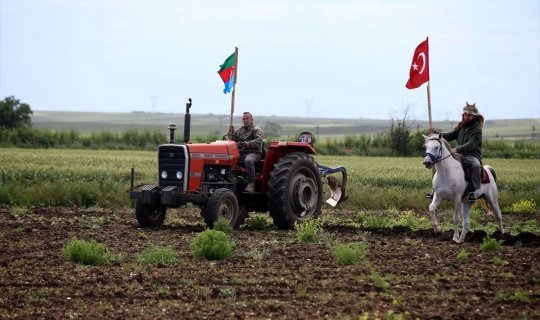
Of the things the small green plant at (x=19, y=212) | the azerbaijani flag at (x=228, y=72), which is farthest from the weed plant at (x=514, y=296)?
the small green plant at (x=19, y=212)

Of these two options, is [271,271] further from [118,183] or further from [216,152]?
[118,183]

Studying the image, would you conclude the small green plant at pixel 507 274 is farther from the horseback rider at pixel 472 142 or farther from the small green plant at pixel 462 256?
the horseback rider at pixel 472 142

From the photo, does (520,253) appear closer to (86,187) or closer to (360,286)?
(360,286)

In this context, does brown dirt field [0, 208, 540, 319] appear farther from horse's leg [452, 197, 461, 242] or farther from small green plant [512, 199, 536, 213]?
small green plant [512, 199, 536, 213]

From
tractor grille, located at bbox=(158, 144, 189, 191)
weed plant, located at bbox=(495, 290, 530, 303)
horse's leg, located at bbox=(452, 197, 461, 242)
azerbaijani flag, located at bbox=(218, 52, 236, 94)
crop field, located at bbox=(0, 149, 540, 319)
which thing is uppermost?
azerbaijani flag, located at bbox=(218, 52, 236, 94)

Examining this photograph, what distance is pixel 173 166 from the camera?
55.8ft

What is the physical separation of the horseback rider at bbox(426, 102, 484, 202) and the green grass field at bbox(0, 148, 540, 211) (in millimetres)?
8042

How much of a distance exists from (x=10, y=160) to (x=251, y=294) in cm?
2649

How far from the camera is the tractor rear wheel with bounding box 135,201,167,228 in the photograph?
17.4m

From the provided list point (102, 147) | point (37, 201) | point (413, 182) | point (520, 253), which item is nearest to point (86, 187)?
point (37, 201)

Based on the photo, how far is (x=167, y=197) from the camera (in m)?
16.5

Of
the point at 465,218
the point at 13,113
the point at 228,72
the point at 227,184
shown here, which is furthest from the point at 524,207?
the point at 13,113

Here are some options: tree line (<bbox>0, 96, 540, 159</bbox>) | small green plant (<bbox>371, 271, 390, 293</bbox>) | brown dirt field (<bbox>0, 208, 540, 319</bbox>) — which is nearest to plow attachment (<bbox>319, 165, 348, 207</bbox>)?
brown dirt field (<bbox>0, 208, 540, 319</bbox>)

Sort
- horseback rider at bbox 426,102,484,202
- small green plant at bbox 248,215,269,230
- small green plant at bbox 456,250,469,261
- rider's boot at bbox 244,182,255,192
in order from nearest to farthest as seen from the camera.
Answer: small green plant at bbox 456,250,469,261 < horseback rider at bbox 426,102,484,202 < rider's boot at bbox 244,182,255,192 < small green plant at bbox 248,215,269,230
